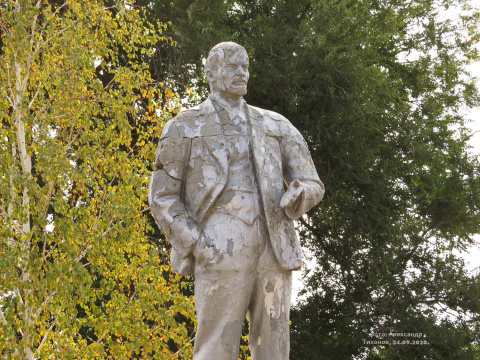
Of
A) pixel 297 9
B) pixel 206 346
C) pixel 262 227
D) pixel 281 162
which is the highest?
pixel 297 9

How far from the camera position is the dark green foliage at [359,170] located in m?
12.7

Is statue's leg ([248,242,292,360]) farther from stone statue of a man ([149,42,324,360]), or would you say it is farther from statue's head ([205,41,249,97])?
statue's head ([205,41,249,97])

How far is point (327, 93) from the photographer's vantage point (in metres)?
12.8

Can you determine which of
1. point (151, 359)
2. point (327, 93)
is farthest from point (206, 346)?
point (327, 93)

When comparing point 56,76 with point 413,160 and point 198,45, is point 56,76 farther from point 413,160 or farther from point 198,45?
point 413,160

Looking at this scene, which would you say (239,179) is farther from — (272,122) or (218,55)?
(218,55)

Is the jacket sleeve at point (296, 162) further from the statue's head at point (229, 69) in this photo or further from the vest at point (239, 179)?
the statue's head at point (229, 69)

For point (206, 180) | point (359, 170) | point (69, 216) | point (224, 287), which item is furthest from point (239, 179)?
point (359, 170)

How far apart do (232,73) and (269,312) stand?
4.61 ft

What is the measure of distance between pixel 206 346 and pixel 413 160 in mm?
9814

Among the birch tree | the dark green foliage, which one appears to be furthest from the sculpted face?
the dark green foliage

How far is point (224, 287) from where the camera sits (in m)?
4.48

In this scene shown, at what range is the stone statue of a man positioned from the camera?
4480mm

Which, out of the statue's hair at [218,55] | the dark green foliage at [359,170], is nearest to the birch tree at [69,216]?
the dark green foliage at [359,170]
